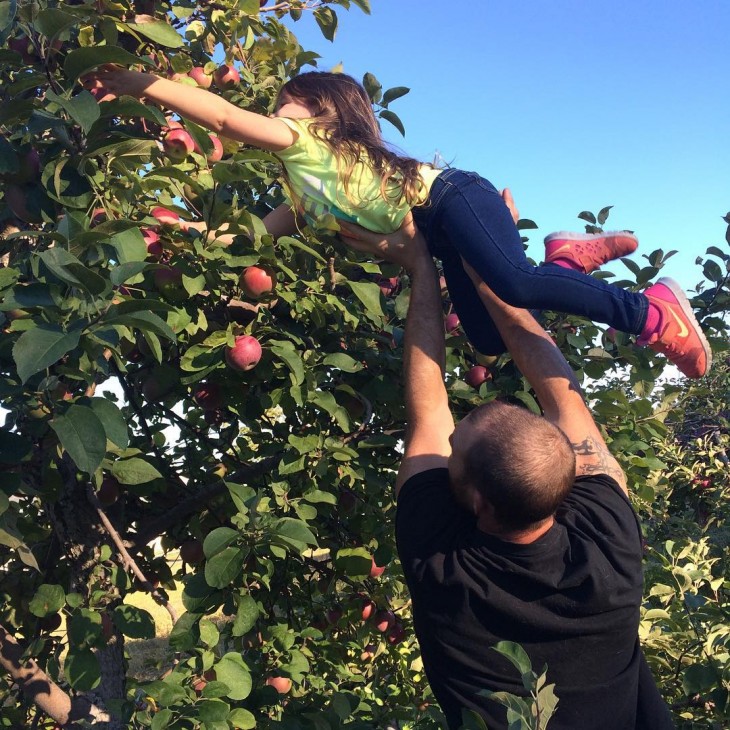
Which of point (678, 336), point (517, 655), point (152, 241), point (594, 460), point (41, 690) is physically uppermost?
point (152, 241)

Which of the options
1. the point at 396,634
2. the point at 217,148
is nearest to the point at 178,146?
the point at 217,148

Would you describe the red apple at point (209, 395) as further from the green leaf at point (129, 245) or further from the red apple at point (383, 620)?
the red apple at point (383, 620)

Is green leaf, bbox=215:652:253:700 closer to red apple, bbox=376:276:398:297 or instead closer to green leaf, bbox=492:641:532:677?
green leaf, bbox=492:641:532:677

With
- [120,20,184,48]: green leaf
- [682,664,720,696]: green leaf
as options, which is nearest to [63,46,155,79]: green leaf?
[120,20,184,48]: green leaf

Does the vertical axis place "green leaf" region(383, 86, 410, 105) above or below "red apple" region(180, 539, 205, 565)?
above

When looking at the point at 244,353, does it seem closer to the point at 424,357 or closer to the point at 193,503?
the point at 424,357

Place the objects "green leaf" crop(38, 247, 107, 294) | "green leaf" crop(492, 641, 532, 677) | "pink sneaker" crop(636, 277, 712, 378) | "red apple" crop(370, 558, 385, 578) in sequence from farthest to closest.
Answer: "red apple" crop(370, 558, 385, 578) < "pink sneaker" crop(636, 277, 712, 378) < "green leaf" crop(38, 247, 107, 294) < "green leaf" crop(492, 641, 532, 677)

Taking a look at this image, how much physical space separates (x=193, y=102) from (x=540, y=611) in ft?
4.56

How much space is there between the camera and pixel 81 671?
67.8 inches

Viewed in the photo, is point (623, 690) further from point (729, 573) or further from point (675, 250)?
point (729, 573)

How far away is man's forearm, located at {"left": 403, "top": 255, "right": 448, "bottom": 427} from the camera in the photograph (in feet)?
5.85

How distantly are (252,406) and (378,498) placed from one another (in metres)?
0.48

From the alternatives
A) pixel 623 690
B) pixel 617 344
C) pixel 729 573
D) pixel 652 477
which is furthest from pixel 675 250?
pixel 729 573

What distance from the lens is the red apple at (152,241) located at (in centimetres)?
183
